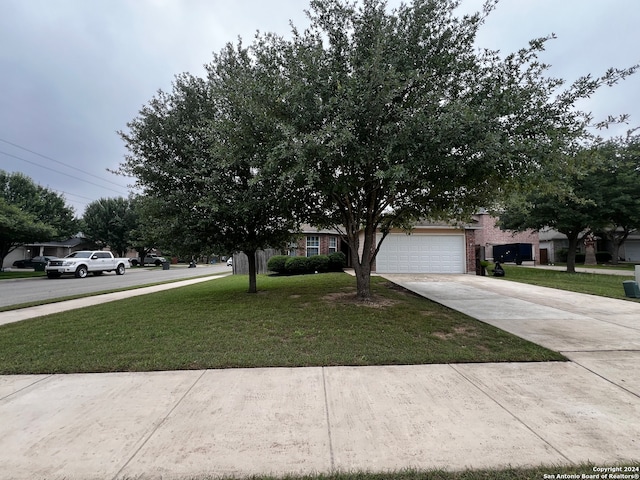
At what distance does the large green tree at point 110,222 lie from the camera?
126 feet

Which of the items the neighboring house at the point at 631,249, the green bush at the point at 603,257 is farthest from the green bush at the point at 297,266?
the neighboring house at the point at 631,249

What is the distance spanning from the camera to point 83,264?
A: 73.6ft

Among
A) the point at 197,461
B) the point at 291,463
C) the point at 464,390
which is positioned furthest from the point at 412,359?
the point at 197,461

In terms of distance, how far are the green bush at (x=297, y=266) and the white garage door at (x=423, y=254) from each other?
380 cm

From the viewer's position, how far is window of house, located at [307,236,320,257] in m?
22.4

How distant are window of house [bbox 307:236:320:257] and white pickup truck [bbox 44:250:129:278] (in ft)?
47.8

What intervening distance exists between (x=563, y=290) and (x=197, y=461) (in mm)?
13219

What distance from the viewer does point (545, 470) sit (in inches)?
96.7

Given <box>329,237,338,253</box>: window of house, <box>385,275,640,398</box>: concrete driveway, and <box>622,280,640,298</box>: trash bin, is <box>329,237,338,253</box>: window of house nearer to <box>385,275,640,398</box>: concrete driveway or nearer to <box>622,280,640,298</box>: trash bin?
<box>385,275,640,398</box>: concrete driveway

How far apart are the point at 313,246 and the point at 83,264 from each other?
14.9 metres

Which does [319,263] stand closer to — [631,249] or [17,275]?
[17,275]

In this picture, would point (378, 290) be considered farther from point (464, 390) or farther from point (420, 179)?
point (464, 390)

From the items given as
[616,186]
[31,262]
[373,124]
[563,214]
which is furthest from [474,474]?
[31,262]

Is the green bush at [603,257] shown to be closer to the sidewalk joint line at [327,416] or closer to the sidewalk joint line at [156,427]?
the sidewalk joint line at [327,416]
